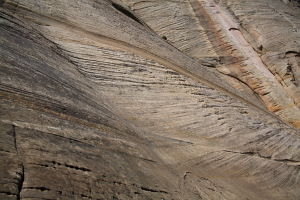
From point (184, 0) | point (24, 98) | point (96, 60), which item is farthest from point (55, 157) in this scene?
point (184, 0)

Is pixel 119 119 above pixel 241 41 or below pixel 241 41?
above

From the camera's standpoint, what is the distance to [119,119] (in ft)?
18.5

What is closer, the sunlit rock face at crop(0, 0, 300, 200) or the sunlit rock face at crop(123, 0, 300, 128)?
the sunlit rock face at crop(0, 0, 300, 200)

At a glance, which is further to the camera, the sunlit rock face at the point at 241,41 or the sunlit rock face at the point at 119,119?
the sunlit rock face at the point at 241,41

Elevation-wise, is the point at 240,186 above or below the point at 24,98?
below

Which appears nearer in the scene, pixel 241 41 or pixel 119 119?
pixel 119 119

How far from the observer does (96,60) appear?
6988mm

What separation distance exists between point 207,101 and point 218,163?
82.4 inches

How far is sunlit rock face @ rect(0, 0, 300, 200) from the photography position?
3.50m

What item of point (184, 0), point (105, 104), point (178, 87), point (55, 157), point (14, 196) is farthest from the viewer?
point (184, 0)

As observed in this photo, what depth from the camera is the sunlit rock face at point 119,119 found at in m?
3.50

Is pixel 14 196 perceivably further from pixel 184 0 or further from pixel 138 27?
Answer: pixel 184 0

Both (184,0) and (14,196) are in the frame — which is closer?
(14,196)

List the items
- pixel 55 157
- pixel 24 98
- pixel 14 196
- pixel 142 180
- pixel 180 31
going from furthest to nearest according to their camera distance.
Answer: pixel 180 31 < pixel 142 180 < pixel 24 98 < pixel 55 157 < pixel 14 196
